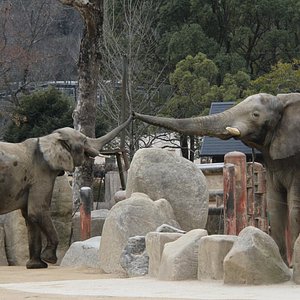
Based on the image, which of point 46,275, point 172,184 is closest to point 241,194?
point 172,184

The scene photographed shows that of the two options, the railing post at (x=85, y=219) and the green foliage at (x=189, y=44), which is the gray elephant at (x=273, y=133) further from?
the green foliage at (x=189, y=44)

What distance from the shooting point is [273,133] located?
13258mm

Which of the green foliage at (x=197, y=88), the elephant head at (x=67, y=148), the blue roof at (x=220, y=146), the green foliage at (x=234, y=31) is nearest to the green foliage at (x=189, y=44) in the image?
the green foliage at (x=234, y=31)

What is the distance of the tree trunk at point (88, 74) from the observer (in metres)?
24.8

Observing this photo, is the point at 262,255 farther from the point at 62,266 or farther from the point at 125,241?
the point at 62,266

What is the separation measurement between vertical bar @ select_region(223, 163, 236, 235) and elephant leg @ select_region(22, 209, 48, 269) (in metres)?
2.98

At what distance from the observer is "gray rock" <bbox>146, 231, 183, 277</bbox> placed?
43.7 feet

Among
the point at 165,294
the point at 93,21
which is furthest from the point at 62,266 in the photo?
the point at 93,21

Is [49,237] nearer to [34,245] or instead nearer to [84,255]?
[34,245]

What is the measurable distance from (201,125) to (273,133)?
864mm

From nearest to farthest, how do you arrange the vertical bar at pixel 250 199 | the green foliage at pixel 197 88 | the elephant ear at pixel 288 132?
1. the elephant ear at pixel 288 132
2. the vertical bar at pixel 250 199
3. the green foliage at pixel 197 88

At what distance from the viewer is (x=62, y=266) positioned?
1728 cm

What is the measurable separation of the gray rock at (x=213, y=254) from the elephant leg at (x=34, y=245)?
5.64 metres

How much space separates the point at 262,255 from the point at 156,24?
38.7 meters
